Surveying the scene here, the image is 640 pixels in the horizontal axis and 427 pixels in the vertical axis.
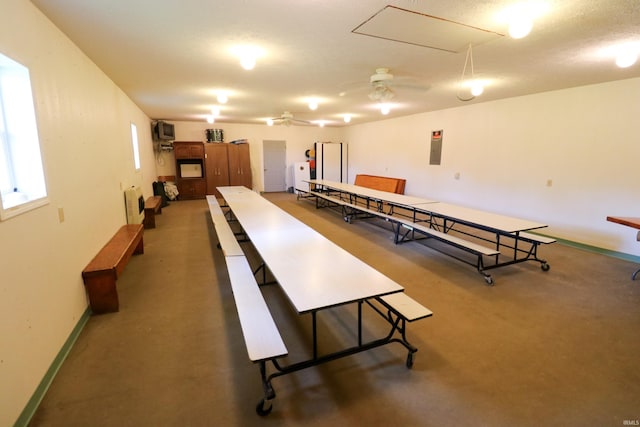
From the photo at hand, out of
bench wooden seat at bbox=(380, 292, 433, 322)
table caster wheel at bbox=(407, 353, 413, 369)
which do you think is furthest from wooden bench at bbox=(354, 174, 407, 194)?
table caster wheel at bbox=(407, 353, 413, 369)

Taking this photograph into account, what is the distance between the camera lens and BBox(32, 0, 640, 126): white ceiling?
6.70 ft

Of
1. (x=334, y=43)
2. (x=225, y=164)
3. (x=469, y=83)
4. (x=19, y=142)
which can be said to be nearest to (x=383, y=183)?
(x=469, y=83)

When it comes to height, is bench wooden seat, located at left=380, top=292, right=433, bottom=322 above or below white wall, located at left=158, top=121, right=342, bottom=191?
below

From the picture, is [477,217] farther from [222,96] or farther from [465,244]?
[222,96]

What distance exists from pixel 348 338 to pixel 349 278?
0.64 meters

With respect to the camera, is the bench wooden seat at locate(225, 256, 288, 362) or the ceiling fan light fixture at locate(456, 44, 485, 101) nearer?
the bench wooden seat at locate(225, 256, 288, 362)

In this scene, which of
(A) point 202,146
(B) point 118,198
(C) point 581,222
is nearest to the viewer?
(B) point 118,198

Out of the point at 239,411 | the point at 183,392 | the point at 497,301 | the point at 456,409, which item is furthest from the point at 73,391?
the point at 497,301

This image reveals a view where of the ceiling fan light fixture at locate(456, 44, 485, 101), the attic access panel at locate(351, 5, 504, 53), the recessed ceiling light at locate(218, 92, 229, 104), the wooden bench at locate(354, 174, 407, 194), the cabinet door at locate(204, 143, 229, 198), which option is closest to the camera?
the attic access panel at locate(351, 5, 504, 53)

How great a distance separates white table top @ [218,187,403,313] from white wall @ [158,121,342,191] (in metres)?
7.01

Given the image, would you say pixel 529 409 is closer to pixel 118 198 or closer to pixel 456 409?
pixel 456 409

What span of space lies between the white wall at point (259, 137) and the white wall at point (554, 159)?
15.2 feet

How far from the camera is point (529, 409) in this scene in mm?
1663

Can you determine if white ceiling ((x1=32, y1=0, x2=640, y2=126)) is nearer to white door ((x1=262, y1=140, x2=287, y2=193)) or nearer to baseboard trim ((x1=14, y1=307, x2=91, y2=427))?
baseboard trim ((x1=14, y1=307, x2=91, y2=427))
